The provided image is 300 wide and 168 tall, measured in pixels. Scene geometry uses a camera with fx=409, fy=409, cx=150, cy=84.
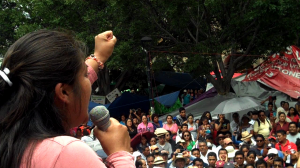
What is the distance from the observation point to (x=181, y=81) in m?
20.0

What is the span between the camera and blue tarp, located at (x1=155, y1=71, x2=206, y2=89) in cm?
1934

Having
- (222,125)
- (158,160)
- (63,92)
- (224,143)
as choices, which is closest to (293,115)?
(222,125)

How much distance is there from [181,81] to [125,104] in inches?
222

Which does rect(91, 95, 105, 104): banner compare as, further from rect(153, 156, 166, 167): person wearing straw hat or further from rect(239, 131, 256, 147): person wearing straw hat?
rect(153, 156, 166, 167): person wearing straw hat

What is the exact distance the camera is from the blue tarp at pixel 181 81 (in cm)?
1934

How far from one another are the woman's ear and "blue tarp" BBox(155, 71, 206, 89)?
17908 millimetres

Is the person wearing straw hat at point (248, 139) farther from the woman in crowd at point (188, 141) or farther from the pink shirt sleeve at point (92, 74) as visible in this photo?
the pink shirt sleeve at point (92, 74)

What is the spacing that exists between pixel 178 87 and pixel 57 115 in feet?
64.4

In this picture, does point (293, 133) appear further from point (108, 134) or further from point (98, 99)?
point (98, 99)

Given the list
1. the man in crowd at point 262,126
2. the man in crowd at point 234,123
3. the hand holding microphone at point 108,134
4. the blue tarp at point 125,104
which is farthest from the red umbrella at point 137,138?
the hand holding microphone at point 108,134

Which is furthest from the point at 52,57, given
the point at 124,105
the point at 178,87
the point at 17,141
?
the point at 178,87

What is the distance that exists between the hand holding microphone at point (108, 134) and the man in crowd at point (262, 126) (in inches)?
316

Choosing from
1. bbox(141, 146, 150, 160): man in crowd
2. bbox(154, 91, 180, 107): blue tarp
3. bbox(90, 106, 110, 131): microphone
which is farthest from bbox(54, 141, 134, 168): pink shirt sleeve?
bbox(154, 91, 180, 107): blue tarp

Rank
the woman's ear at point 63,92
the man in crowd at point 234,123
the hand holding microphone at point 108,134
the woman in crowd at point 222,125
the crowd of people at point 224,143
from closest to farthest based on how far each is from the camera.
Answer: the woman's ear at point 63,92, the hand holding microphone at point 108,134, the crowd of people at point 224,143, the woman in crowd at point 222,125, the man in crowd at point 234,123
